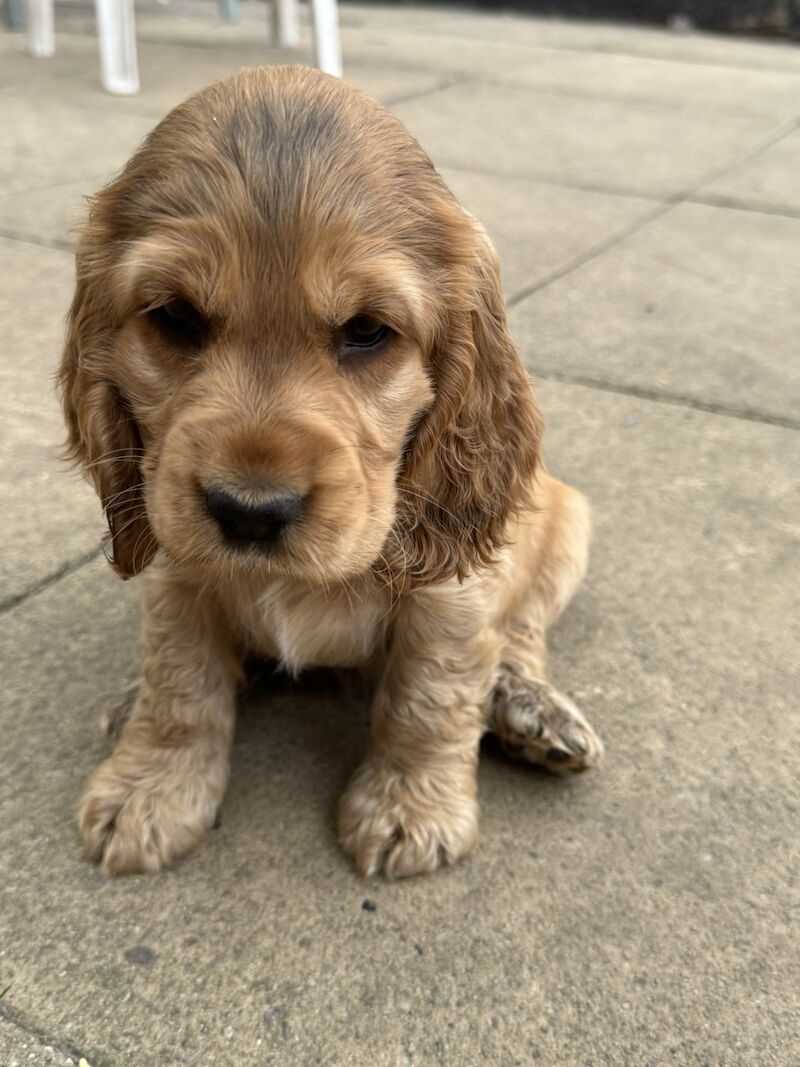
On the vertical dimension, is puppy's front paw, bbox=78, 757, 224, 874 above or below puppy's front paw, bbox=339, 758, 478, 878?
above

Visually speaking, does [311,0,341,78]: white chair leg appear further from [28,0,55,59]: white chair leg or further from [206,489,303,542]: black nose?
[206,489,303,542]: black nose

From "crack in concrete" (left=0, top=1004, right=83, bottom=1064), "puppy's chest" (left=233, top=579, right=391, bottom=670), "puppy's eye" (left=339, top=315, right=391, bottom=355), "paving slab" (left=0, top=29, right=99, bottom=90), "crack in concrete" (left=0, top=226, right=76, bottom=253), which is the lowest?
"crack in concrete" (left=0, top=1004, right=83, bottom=1064)

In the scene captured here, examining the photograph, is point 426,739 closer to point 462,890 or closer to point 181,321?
point 462,890

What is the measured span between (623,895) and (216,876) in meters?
1.02

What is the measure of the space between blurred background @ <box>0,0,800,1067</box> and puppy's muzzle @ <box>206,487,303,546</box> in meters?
0.97

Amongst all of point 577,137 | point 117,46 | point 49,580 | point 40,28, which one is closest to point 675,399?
point 49,580

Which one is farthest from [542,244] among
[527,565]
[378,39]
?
[378,39]

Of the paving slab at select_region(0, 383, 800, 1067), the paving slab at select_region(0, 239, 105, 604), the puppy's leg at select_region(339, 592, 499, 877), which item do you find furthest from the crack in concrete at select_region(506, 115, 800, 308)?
the puppy's leg at select_region(339, 592, 499, 877)

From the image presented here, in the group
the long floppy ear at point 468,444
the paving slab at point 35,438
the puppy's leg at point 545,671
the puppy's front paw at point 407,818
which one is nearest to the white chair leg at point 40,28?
the paving slab at point 35,438

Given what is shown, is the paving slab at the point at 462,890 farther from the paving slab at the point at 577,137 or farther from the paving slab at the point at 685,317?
the paving slab at the point at 577,137

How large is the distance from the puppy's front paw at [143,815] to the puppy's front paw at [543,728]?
0.84m

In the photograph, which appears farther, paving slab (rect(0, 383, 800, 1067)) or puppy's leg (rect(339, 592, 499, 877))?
puppy's leg (rect(339, 592, 499, 877))

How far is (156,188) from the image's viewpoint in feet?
8.15

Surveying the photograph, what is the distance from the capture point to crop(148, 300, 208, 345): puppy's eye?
8.05 ft
